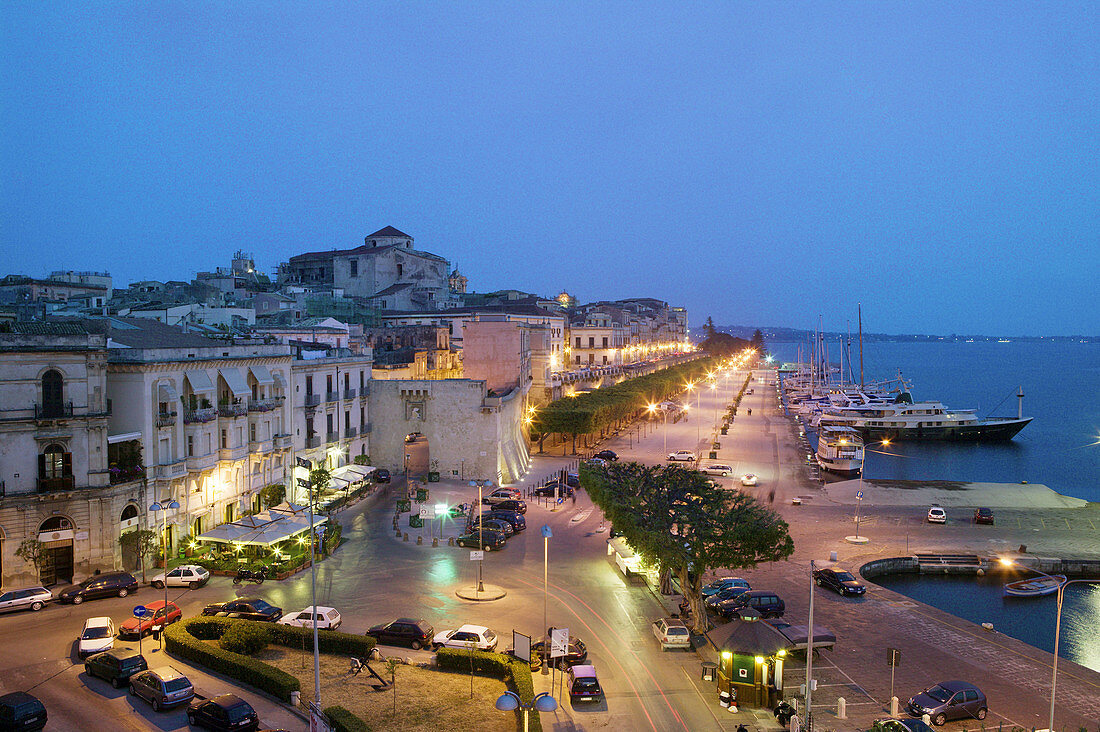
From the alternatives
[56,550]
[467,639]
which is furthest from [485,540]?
[56,550]

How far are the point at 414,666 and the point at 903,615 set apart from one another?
1899 centimetres

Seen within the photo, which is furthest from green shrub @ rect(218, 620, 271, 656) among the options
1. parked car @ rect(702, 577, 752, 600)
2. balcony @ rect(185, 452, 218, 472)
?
parked car @ rect(702, 577, 752, 600)

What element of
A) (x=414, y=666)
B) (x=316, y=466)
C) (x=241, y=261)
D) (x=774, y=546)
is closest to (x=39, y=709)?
(x=414, y=666)

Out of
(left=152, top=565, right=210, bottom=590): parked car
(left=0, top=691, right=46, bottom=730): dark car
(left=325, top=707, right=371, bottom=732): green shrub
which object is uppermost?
(left=0, top=691, right=46, bottom=730): dark car

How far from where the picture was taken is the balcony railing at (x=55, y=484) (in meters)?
27.7

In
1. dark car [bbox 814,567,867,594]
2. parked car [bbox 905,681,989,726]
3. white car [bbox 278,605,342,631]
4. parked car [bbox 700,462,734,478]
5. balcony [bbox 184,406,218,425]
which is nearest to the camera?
parked car [bbox 905,681,989,726]

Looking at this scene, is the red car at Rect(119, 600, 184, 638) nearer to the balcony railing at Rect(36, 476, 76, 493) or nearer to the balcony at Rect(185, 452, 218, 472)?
the balcony railing at Rect(36, 476, 76, 493)

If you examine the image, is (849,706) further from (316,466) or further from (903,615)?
(316,466)

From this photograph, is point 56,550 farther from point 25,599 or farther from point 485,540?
point 485,540

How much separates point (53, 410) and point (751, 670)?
2742 cm

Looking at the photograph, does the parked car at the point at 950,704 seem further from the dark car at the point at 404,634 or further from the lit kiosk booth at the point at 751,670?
the dark car at the point at 404,634

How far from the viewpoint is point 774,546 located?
26219 millimetres

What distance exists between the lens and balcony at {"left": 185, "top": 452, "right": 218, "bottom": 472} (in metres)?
33.3

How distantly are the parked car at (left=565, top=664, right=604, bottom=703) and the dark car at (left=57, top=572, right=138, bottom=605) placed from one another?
18.5m
